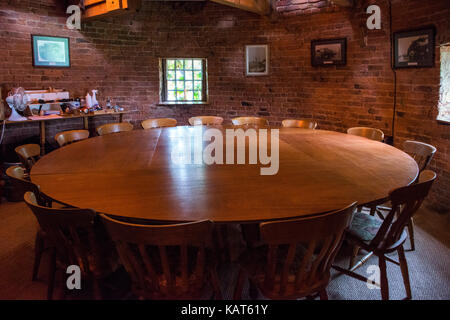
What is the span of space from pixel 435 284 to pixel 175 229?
2163mm

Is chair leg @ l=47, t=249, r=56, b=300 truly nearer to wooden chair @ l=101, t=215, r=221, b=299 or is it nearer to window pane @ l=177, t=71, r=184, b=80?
wooden chair @ l=101, t=215, r=221, b=299

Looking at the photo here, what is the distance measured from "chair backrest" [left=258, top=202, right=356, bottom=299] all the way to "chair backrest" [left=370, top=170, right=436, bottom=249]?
0.40 meters

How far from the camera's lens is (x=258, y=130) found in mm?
4551

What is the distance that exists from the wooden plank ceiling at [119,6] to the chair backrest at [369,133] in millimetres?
2888

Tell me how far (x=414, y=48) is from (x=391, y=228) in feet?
10.2

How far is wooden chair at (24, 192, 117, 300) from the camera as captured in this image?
1971 millimetres

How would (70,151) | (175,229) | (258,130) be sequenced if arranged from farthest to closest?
(258,130), (70,151), (175,229)

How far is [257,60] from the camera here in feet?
22.8

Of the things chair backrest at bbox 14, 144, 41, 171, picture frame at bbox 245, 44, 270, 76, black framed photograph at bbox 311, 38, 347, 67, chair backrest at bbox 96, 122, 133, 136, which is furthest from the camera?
picture frame at bbox 245, 44, 270, 76

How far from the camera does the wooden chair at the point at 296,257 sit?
177 centimetres

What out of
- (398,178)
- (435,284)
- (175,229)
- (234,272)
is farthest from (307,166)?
(175,229)

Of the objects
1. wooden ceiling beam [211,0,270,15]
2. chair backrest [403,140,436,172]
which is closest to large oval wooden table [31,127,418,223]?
chair backrest [403,140,436,172]

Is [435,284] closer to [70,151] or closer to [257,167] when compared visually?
[257,167]

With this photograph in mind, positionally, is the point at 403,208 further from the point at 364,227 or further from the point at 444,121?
the point at 444,121
